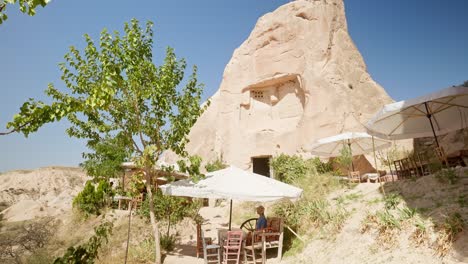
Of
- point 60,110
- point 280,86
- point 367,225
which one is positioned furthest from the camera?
point 280,86

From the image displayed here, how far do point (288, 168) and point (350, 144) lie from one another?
11.4ft

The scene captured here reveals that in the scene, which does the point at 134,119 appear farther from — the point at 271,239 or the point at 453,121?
the point at 453,121

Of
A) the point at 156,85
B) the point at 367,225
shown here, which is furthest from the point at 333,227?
the point at 156,85

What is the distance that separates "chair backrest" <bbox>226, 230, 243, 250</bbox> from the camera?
23.3 ft

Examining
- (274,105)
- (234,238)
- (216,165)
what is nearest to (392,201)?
(234,238)

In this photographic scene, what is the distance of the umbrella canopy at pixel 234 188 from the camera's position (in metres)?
7.00

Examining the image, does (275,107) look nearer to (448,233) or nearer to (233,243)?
(233,243)

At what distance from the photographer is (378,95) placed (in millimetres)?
20438

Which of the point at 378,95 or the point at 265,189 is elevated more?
the point at 378,95

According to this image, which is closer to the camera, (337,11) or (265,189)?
(265,189)

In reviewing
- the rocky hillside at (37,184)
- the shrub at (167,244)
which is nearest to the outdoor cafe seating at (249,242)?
the shrub at (167,244)

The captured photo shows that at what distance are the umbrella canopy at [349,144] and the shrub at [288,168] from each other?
155 centimetres

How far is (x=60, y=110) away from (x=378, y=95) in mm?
21405

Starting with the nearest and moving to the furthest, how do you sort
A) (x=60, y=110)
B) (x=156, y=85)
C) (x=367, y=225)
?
1. (x=60, y=110)
2. (x=367, y=225)
3. (x=156, y=85)
